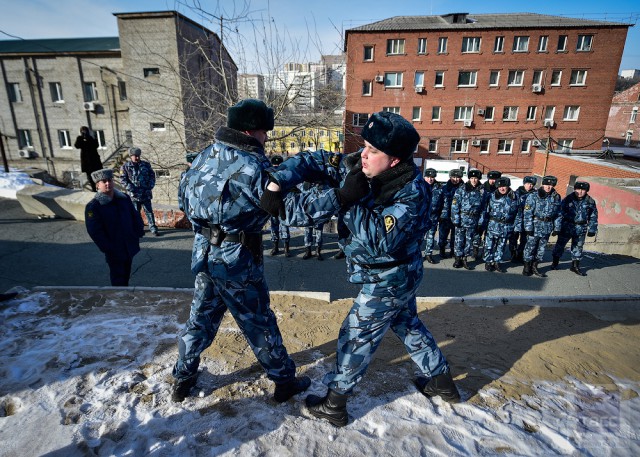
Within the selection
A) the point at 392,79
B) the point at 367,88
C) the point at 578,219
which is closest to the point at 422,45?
the point at 392,79

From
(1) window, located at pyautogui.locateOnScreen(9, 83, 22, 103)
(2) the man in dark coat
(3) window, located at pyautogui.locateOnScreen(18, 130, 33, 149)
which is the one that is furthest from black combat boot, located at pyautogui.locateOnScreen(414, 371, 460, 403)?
(1) window, located at pyautogui.locateOnScreen(9, 83, 22, 103)

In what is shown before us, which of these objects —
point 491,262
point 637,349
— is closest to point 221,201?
point 637,349

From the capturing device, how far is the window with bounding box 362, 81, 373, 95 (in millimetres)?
28656

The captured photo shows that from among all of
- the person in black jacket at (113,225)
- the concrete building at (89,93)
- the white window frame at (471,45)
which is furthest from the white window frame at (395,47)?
the person in black jacket at (113,225)

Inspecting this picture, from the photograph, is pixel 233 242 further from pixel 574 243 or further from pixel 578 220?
pixel 574 243

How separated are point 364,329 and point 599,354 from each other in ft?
8.58

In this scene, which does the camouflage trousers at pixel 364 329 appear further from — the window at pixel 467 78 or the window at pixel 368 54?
the window at pixel 467 78

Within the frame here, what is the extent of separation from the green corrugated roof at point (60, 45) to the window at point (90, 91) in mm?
1890

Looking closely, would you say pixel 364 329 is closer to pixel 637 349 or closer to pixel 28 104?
pixel 637 349

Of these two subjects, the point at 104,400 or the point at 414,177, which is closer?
the point at 414,177

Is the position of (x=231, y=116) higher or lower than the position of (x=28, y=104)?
lower

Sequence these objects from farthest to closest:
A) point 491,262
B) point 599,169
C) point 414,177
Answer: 1. point 599,169
2. point 491,262
3. point 414,177

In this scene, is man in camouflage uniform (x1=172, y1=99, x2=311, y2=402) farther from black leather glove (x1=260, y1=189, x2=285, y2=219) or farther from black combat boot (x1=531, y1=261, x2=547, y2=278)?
black combat boot (x1=531, y1=261, x2=547, y2=278)

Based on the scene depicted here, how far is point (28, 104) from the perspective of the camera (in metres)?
22.3
